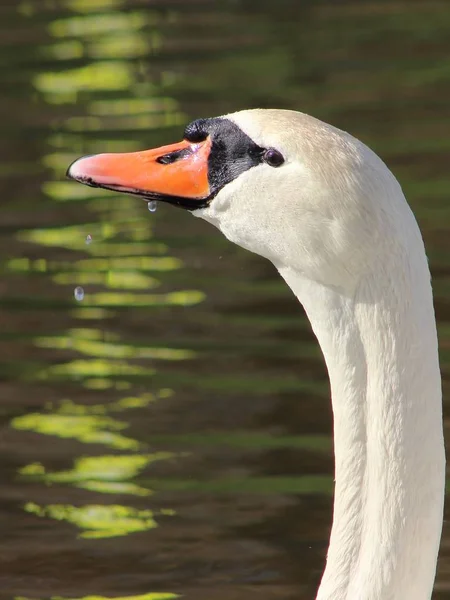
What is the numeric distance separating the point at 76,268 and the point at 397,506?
6.25 meters

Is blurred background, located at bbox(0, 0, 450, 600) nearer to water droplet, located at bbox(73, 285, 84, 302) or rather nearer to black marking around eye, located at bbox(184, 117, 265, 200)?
water droplet, located at bbox(73, 285, 84, 302)

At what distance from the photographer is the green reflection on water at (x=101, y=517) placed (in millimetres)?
6988

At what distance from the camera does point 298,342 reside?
342 inches

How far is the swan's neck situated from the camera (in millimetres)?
3779

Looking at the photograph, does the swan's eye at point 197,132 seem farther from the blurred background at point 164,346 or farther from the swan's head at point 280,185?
the blurred background at point 164,346

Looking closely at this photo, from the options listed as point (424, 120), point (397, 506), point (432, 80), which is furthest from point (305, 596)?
point (432, 80)

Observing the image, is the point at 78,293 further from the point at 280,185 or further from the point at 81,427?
the point at 280,185

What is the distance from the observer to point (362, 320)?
382 cm

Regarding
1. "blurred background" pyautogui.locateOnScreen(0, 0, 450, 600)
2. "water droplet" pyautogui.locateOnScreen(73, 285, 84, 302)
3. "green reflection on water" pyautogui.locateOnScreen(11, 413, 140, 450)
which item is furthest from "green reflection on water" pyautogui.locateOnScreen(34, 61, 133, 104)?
"green reflection on water" pyautogui.locateOnScreen(11, 413, 140, 450)

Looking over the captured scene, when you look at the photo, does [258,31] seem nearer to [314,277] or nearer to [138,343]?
[138,343]

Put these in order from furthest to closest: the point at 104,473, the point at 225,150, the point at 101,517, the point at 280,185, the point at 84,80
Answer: the point at 84,80, the point at 104,473, the point at 101,517, the point at 225,150, the point at 280,185

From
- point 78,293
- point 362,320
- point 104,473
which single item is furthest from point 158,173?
point 78,293

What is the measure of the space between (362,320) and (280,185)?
16.2 inches

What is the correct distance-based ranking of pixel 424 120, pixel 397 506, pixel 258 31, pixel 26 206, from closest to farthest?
pixel 397 506, pixel 26 206, pixel 424 120, pixel 258 31
